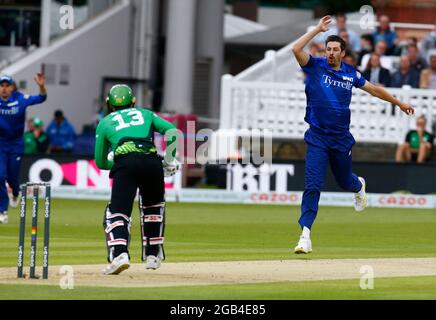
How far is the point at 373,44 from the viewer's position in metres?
31.0

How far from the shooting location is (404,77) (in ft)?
98.3

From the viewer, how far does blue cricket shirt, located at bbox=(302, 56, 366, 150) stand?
15117 millimetres

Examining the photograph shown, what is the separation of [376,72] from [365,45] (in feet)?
5.32

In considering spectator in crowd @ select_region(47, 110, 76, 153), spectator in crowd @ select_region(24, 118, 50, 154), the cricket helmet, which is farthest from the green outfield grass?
spectator in crowd @ select_region(47, 110, 76, 153)

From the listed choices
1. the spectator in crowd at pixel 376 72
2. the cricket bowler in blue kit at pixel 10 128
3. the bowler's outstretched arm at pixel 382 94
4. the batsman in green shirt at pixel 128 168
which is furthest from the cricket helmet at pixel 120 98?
the spectator in crowd at pixel 376 72

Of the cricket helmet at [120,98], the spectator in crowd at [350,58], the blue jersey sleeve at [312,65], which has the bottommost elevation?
the cricket helmet at [120,98]

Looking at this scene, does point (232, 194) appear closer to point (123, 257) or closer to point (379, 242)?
point (379, 242)

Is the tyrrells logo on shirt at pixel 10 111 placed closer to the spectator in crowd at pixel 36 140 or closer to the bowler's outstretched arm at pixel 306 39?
the bowler's outstretched arm at pixel 306 39

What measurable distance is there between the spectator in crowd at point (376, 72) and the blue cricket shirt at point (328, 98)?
13.6 metres

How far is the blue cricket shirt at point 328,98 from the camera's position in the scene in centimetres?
1512

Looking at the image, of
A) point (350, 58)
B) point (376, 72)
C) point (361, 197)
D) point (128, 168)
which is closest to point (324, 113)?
point (361, 197)

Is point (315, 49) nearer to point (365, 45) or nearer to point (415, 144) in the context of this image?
point (365, 45)

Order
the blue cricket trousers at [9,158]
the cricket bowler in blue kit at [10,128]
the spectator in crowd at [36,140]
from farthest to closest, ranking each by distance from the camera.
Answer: the spectator in crowd at [36,140] → the blue cricket trousers at [9,158] → the cricket bowler in blue kit at [10,128]
